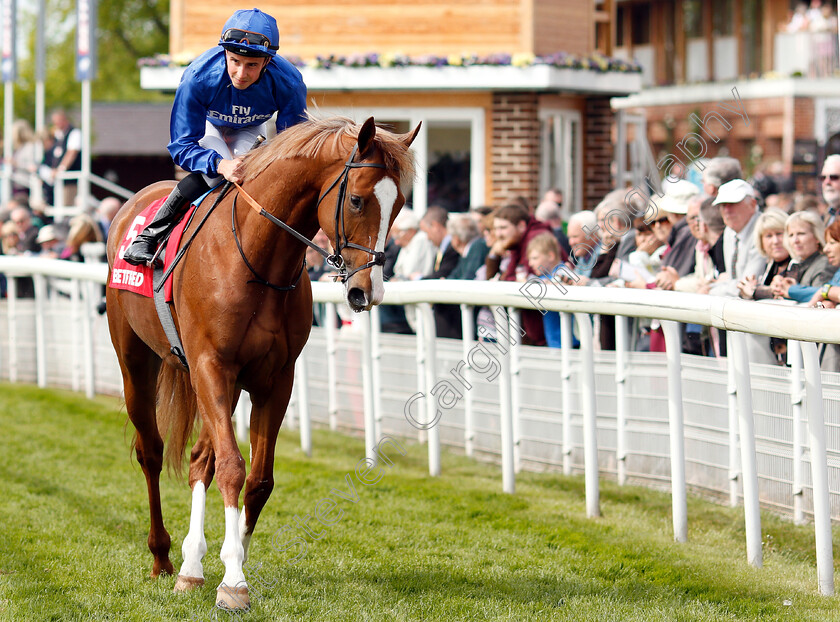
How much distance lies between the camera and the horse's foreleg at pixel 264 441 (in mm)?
4750

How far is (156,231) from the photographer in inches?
199

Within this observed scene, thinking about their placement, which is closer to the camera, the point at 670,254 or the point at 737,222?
the point at 737,222

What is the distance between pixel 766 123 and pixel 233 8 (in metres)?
15.6

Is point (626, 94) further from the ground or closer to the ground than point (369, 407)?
further from the ground

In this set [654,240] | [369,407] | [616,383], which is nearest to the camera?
[616,383]

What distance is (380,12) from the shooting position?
1399cm

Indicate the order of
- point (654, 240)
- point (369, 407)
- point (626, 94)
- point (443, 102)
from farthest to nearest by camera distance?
point (626, 94)
point (443, 102)
point (654, 240)
point (369, 407)

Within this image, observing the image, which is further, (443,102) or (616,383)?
(443,102)

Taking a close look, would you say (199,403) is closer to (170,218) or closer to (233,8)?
(170,218)

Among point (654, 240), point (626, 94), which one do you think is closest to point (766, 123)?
point (626, 94)

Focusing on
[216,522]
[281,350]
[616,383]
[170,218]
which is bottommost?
[216,522]

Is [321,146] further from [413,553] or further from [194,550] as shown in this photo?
[413,553]

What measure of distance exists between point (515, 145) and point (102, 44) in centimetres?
3634

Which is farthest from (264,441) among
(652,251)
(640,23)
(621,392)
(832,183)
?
(640,23)
